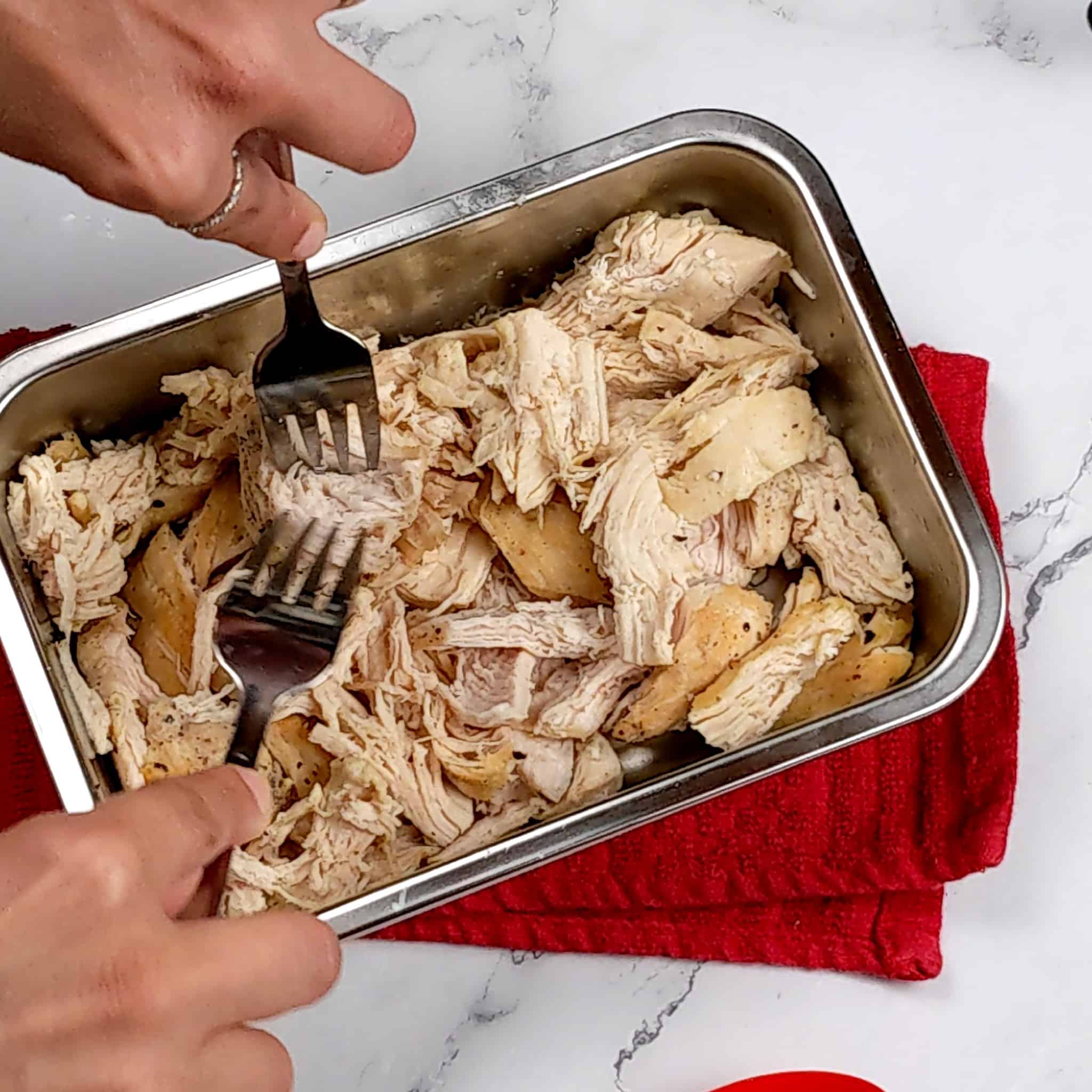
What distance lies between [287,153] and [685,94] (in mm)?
687

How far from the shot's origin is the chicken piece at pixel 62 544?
120 cm

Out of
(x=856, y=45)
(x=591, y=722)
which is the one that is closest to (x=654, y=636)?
(x=591, y=722)

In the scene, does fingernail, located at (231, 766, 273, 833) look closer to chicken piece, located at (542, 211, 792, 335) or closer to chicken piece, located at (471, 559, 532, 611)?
chicken piece, located at (471, 559, 532, 611)

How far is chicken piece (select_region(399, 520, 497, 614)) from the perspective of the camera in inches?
50.9

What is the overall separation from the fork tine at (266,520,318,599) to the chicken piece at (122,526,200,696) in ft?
0.41

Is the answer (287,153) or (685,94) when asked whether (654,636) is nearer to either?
(287,153)

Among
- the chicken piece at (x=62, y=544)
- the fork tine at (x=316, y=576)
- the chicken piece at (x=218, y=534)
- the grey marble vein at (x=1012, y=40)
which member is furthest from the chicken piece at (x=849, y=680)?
the grey marble vein at (x=1012, y=40)

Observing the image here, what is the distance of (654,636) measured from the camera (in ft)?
3.98

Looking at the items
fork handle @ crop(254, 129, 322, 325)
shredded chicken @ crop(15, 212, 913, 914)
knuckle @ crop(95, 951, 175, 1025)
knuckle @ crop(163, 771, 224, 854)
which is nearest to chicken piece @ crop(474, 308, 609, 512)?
shredded chicken @ crop(15, 212, 913, 914)

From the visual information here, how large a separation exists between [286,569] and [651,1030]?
1.92 feet

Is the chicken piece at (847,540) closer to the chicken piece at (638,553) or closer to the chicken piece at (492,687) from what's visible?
the chicken piece at (638,553)

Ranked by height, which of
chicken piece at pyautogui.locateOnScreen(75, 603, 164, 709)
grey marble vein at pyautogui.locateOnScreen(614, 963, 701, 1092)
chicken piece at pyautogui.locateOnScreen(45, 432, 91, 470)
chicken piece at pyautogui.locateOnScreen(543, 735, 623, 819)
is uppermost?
chicken piece at pyautogui.locateOnScreen(45, 432, 91, 470)

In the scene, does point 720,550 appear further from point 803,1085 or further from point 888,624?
point 803,1085

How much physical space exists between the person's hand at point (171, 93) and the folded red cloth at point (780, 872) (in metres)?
0.71
